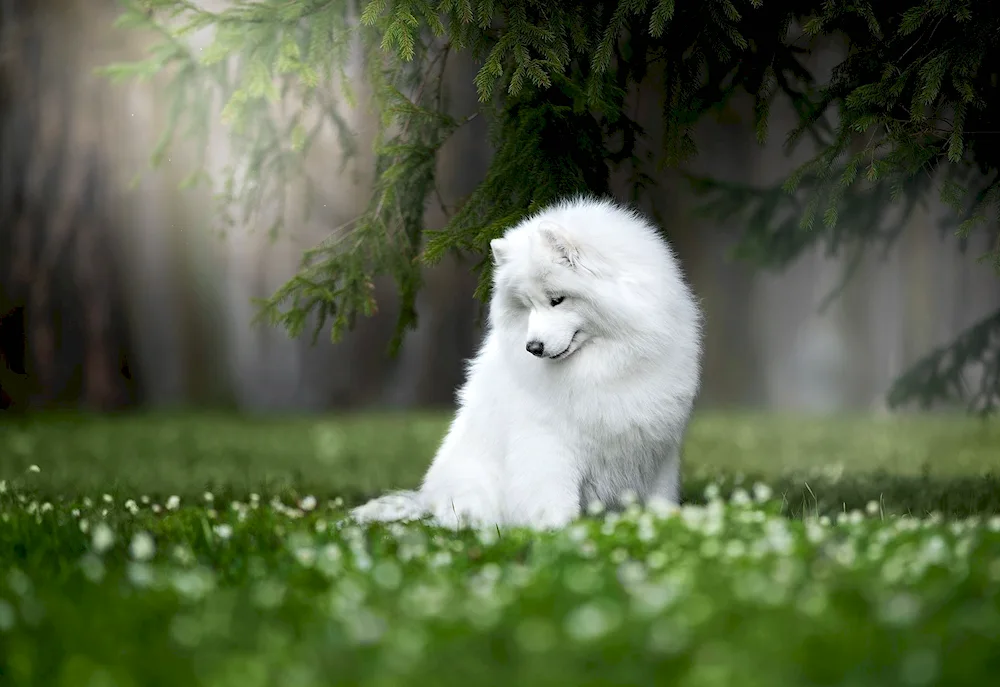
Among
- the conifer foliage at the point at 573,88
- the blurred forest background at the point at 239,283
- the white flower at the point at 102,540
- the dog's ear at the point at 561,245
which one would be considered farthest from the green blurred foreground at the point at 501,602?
the blurred forest background at the point at 239,283

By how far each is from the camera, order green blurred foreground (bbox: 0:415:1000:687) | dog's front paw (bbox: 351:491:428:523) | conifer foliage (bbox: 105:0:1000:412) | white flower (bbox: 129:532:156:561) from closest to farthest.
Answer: green blurred foreground (bbox: 0:415:1000:687) → white flower (bbox: 129:532:156:561) → dog's front paw (bbox: 351:491:428:523) → conifer foliage (bbox: 105:0:1000:412)

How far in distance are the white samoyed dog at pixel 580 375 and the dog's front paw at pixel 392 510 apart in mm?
14

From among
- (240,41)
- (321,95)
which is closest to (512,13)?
(240,41)

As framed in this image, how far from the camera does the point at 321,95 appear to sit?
255 inches

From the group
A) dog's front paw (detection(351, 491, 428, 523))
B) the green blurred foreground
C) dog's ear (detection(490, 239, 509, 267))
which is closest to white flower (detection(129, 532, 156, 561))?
the green blurred foreground

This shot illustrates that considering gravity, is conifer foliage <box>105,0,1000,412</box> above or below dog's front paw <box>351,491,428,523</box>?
above

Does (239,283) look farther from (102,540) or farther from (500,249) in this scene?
(102,540)

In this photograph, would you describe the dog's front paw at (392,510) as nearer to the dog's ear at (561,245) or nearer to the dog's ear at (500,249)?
the dog's ear at (500,249)

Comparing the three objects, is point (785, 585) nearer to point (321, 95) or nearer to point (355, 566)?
point (355, 566)

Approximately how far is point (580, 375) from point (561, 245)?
549 millimetres

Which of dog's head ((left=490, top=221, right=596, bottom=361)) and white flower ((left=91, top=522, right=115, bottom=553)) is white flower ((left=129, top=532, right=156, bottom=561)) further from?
dog's head ((left=490, top=221, right=596, bottom=361))

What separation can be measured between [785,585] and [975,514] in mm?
3077

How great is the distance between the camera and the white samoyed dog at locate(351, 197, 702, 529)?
4.00 m

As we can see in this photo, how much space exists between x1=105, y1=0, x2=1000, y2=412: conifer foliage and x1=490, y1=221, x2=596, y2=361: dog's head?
2.71 feet
